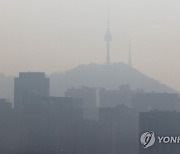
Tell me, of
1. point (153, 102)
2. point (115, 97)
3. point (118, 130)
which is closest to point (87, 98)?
point (115, 97)

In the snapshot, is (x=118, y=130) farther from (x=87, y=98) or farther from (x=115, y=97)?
(x=87, y=98)

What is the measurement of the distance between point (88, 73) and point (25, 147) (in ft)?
2.69

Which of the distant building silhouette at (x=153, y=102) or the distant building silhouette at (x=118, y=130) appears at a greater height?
the distant building silhouette at (x=153, y=102)

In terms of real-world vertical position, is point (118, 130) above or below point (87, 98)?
below

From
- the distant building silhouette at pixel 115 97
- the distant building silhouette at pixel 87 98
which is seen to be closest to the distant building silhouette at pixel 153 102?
the distant building silhouette at pixel 115 97

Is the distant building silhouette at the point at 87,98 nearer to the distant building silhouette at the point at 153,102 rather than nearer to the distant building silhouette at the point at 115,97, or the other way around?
the distant building silhouette at the point at 115,97

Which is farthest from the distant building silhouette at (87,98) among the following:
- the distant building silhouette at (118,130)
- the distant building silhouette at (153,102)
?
the distant building silhouette at (153,102)

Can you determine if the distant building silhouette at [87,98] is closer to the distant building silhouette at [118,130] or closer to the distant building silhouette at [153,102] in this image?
the distant building silhouette at [118,130]

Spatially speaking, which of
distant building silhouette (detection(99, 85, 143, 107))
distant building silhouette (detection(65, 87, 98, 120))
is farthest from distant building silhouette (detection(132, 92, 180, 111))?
distant building silhouette (detection(65, 87, 98, 120))

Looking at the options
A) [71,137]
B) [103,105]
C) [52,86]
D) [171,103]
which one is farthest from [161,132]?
[52,86]

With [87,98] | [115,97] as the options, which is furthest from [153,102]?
[87,98]

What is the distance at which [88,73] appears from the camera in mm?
3242

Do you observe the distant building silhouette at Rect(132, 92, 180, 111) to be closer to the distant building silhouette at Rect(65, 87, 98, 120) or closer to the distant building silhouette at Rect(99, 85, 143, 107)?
the distant building silhouette at Rect(99, 85, 143, 107)

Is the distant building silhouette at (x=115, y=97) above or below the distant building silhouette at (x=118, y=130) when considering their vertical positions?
above
